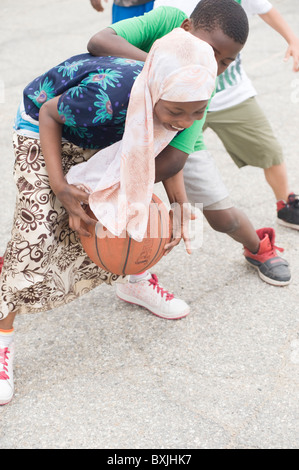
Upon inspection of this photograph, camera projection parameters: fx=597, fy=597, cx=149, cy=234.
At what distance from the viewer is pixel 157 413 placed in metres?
2.36

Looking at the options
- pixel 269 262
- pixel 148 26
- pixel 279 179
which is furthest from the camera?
pixel 279 179

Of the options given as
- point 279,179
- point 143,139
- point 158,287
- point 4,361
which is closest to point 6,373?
point 4,361

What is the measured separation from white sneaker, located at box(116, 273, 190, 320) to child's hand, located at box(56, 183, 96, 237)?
0.79m

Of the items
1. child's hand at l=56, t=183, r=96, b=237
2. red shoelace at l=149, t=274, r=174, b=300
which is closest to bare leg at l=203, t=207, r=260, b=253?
red shoelace at l=149, t=274, r=174, b=300

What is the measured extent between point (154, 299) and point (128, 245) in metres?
0.72

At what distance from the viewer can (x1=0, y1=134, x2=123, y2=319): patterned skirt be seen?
2.29 meters

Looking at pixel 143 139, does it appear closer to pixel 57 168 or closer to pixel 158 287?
pixel 57 168

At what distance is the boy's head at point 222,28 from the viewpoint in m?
2.22

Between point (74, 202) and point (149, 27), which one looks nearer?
point (74, 202)

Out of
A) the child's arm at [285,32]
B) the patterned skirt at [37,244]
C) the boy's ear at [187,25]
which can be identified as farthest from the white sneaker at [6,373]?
the child's arm at [285,32]

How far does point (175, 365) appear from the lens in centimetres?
262

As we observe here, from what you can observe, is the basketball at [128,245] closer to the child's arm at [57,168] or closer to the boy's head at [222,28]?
the child's arm at [57,168]

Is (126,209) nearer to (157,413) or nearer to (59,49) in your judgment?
(157,413)

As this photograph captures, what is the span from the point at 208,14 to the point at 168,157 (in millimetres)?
564
